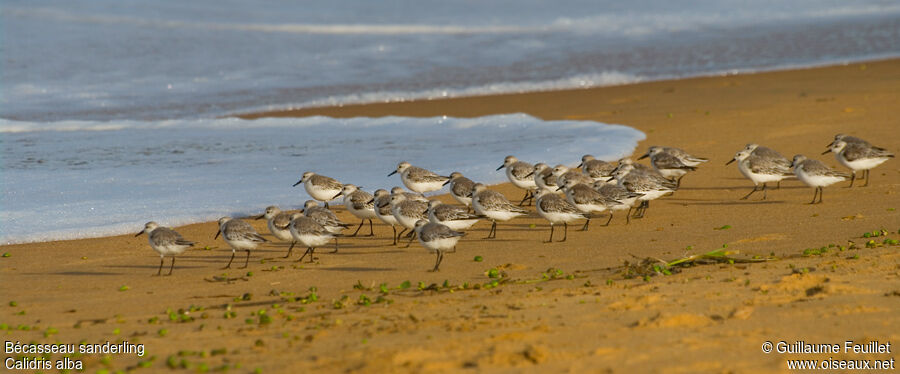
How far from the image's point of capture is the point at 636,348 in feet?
21.3

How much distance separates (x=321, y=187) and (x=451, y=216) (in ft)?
8.75

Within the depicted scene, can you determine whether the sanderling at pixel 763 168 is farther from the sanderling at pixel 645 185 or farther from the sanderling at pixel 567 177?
the sanderling at pixel 567 177

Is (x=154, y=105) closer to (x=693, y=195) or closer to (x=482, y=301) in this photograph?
(x=693, y=195)

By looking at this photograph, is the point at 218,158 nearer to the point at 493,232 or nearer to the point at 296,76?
the point at 493,232

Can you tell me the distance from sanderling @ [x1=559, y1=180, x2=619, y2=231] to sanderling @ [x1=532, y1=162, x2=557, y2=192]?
1.15 meters

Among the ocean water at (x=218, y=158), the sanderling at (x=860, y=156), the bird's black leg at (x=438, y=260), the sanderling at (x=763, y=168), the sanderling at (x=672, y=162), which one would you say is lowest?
the ocean water at (x=218, y=158)

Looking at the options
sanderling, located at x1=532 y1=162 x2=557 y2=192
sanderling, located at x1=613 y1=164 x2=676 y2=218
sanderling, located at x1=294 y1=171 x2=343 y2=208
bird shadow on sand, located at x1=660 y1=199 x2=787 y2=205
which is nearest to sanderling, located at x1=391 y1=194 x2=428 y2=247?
sanderling, located at x1=294 y1=171 x2=343 y2=208

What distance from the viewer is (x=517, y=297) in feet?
26.5

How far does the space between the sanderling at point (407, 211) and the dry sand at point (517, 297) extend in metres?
0.42

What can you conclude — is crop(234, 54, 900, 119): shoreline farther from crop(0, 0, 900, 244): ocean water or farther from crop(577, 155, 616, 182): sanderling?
crop(577, 155, 616, 182): sanderling

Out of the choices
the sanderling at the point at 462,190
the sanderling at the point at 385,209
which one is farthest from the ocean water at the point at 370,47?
the sanderling at the point at 385,209

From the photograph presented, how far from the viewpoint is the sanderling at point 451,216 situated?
36.9 feet

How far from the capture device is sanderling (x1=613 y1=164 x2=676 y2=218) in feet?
40.7

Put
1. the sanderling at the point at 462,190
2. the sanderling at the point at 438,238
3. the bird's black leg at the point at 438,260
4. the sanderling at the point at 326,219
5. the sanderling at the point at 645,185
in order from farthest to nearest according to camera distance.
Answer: the sanderling at the point at 462,190 → the sanderling at the point at 645,185 → the sanderling at the point at 326,219 → the sanderling at the point at 438,238 → the bird's black leg at the point at 438,260
